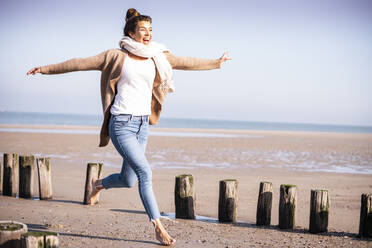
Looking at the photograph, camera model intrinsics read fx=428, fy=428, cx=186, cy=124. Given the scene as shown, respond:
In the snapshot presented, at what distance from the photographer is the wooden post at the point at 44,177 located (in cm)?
789

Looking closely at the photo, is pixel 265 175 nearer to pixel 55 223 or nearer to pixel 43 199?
pixel 43 199

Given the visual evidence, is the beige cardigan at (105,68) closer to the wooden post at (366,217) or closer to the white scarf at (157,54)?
the white scarf at (157,54)

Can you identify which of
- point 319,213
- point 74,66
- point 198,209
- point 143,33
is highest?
point 143,33

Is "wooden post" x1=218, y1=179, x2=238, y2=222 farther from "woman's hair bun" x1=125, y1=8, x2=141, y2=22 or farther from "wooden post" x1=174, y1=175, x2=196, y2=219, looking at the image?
"woman's hair bun" x1=125, y1=8, x2=141, y2=22

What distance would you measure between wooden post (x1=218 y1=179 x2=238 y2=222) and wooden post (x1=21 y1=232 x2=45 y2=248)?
3.56 metres

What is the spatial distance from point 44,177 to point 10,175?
84 centimetres

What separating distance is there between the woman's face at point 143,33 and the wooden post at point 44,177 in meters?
3.93

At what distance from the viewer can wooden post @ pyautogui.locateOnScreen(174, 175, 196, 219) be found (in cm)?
677

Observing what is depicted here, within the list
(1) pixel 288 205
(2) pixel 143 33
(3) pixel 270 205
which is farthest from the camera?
(3) pixel 270 205

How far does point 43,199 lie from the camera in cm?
803

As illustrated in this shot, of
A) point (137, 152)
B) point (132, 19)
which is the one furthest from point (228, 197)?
point (132, 19)

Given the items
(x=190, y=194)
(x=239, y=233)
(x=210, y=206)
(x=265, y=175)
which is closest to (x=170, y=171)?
(x=265, y=175)

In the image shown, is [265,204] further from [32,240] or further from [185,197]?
[32,240]

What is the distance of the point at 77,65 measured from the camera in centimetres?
486
